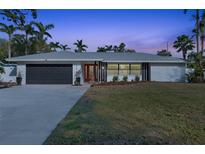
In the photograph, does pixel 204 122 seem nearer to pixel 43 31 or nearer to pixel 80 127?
pixel 80 127

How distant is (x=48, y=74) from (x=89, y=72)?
4.32 metres

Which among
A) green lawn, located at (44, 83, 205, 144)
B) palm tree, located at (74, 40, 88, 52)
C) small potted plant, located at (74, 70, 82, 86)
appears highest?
A: palm tree, located at (74, 40, 88, 52)

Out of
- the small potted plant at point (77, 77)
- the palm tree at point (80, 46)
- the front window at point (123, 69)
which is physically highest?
the palm tree at point (80, 46)

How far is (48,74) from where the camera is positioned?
2512cm

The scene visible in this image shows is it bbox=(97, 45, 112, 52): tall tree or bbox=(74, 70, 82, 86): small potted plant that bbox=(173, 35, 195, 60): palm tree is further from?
bbox=(74, 70, 82, 86): small potted plant

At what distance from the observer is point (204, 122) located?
7926mm

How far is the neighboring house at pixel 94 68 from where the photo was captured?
82.1ft

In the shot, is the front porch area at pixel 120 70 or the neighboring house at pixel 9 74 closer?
the front porch area at pixel 120 70

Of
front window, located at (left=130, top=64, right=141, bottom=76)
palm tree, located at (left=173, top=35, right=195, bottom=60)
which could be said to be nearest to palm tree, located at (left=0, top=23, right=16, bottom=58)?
front window, located at (left=130, top=64, right=141, bottom=76)

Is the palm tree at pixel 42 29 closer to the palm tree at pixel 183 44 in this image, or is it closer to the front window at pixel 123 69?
the front window at pixel 123 69

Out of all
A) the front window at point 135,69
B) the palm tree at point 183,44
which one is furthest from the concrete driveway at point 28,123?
the palm tree at point 183,44

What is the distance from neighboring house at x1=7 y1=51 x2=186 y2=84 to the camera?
985 inches

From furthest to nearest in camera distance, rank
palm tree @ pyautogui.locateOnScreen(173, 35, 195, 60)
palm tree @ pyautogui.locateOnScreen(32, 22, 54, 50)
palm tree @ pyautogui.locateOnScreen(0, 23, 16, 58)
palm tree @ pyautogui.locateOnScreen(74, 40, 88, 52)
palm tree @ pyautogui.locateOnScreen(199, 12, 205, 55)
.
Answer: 1. palm tree @ pyautogui.locateOnScreen(74, 40, 88, 52)
2. palm tree @ pyautogui.locateOnScreen(173, 35, 195, 60)
3. palm tree @ pyautogui.locateOnScreen(32, 22, 54, 50)
4. palm tree @ pyautogui.locateOnScreen(0, 23, 16, 58)
5. palm tree @ pyautogui.locateOnScreen(199, 12, 205, 55)
